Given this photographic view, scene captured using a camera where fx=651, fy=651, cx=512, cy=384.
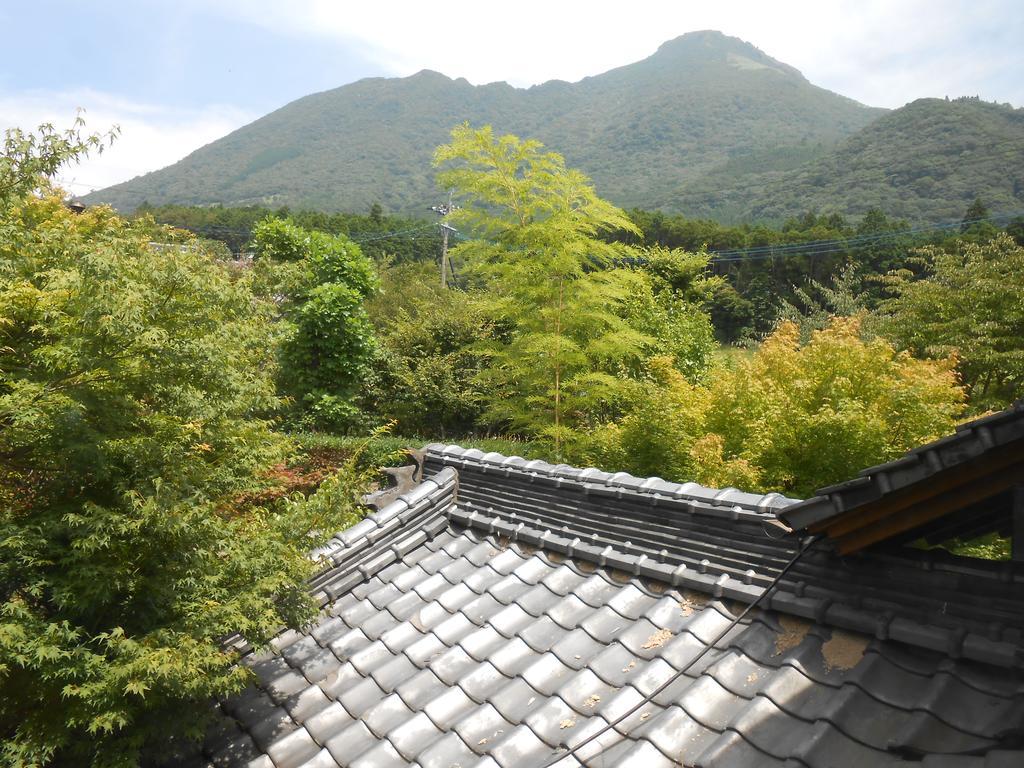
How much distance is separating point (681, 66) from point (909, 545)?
7323 inches

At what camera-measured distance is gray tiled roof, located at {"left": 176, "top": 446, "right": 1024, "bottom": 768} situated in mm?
2229

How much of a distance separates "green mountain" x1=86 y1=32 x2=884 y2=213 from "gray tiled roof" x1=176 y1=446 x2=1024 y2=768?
6959 cm

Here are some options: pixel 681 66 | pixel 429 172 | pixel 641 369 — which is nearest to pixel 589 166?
pixel 429 172

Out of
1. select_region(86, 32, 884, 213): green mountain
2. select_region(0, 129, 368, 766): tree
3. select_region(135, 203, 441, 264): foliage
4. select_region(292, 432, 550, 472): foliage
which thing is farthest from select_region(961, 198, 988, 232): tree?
select_region(86, 32, 884, 213): green mountain

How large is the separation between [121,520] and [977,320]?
12.8 metres

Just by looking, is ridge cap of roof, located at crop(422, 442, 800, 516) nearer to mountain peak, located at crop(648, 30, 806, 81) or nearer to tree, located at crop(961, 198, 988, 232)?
tree, located at crop(961, 198, 988, 232)

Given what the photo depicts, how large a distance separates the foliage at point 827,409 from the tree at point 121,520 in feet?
18.9

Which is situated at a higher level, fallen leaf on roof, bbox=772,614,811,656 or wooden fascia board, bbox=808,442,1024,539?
wooden fascia board, bbox=808,442,1024,539

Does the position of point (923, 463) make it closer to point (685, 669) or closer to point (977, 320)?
point (685, 669)

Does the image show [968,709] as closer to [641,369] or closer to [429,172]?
[641,369]

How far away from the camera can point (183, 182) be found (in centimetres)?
10175

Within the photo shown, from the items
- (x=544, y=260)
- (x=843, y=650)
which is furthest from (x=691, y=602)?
(x=544, y=260)

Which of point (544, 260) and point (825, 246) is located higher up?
point (544, 260)

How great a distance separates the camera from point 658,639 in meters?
3.08
